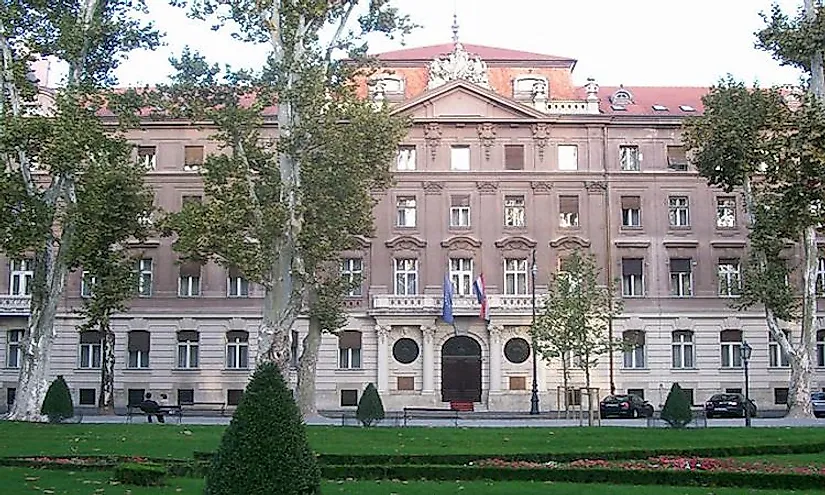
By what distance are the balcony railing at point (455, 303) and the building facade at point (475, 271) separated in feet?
0.34

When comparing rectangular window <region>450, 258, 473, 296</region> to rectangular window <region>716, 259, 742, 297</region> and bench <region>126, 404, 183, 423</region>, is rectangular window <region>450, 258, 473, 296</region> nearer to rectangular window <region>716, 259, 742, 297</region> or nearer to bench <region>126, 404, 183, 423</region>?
rectangular window <region>716, 259, 742, 297</region>

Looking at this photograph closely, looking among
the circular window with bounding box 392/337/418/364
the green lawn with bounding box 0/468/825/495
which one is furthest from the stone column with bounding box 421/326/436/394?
the green lawn with bounding box 0/468/825/495

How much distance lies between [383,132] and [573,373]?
23.0m

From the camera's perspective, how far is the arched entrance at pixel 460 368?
5450 cm

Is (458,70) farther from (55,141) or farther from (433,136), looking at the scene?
(55,141)

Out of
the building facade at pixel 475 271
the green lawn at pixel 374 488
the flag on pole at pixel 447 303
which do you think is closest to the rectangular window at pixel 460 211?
the building facade at pixel 475 271

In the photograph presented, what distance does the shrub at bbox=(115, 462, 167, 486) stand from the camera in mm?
18156

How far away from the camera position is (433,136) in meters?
56.0

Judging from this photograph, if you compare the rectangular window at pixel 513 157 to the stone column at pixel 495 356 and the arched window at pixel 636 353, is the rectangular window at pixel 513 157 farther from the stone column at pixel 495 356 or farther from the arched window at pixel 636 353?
the arched window at pixel 636 353

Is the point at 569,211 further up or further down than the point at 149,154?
further down

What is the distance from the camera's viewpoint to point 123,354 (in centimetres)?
5541

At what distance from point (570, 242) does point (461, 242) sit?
581 cm

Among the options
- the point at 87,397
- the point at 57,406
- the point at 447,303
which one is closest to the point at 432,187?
the point at 447,303

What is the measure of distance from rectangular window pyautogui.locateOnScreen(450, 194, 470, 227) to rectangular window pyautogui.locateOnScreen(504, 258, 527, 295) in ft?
10.3
